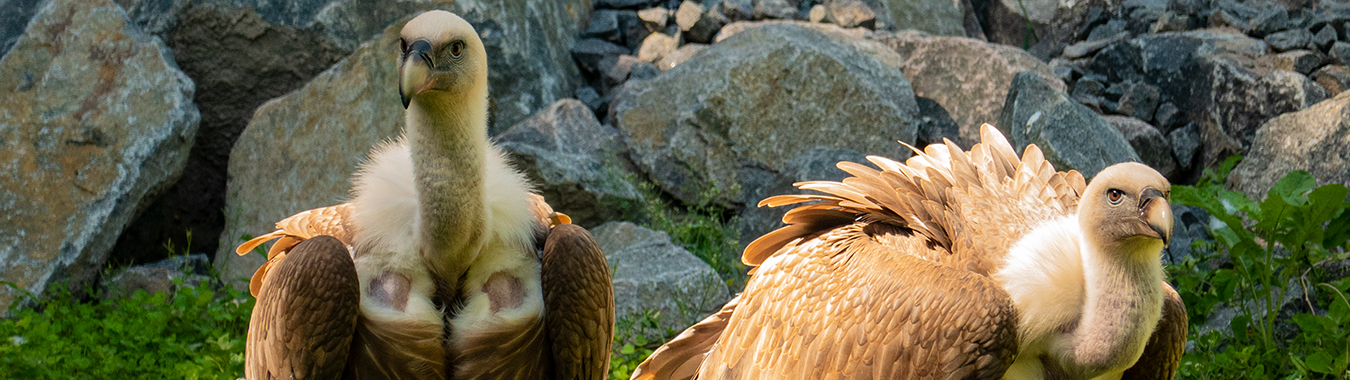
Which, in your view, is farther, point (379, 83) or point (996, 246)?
point (379, 83)

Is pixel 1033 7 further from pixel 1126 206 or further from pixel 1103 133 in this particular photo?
pixel 1126 206

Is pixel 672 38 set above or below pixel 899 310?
below

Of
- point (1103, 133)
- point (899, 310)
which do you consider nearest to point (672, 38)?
point (1103, 133)

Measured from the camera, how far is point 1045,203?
9.53 ft

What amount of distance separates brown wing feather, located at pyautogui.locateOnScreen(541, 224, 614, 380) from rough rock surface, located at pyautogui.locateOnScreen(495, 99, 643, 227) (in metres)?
1.82

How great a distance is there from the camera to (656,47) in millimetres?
7023

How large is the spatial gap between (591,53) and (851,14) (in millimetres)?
1871

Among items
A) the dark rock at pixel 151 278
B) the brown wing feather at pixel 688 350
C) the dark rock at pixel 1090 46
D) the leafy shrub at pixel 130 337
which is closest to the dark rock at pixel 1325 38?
the dark rock at pixel 1090 46

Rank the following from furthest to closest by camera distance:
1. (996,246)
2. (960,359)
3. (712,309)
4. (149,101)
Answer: (149,101)
(712,309)
(996,246)
(960,359)

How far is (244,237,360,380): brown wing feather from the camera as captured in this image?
8.07ft

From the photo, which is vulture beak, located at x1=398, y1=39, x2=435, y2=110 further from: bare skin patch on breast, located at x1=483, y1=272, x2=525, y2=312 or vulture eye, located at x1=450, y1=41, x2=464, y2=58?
bare skin patch on breast, located at x1=483, y1=272, x2=525, y2=312

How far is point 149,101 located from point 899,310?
409 cm

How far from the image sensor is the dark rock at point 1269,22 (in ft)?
20.2

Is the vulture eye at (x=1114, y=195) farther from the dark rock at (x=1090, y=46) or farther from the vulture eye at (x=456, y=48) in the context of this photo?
the dark rock at (x=1090, y=46)
